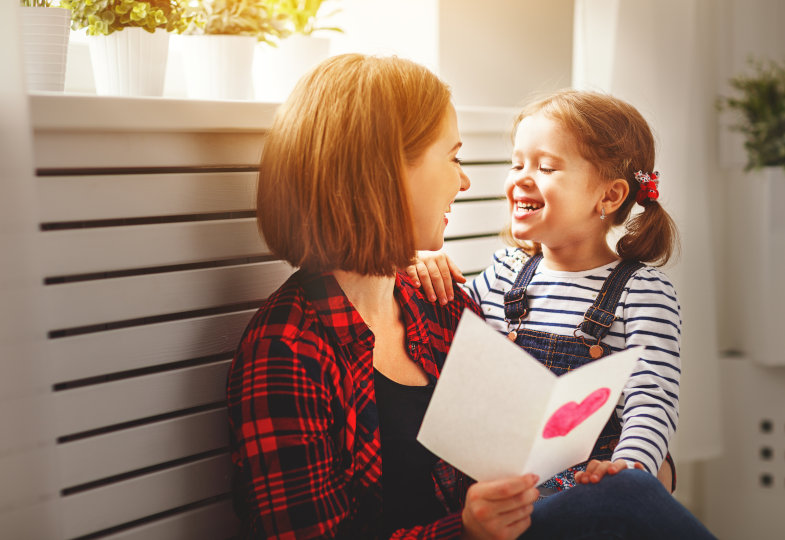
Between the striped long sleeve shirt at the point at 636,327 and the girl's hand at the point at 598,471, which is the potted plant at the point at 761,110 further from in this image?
the girl's hand at the point at 598,471

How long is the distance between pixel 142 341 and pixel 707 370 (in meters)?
1.49

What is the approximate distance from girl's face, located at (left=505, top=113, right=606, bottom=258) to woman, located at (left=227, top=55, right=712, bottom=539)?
0.90 feet

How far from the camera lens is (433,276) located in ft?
4.32

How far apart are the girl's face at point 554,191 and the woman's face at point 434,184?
0.84 feet

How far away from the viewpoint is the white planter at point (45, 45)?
1136 mm

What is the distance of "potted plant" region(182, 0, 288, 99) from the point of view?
1.42 m

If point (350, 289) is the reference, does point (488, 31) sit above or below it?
above

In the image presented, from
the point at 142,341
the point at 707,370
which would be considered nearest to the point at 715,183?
the point at 707,370

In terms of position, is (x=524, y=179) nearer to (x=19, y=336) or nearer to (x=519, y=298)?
(x=519, y=298)

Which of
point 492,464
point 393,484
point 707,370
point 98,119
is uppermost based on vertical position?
point 98,119

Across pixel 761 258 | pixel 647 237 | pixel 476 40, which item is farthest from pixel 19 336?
pixel 761 258

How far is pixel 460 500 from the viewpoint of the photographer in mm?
1213

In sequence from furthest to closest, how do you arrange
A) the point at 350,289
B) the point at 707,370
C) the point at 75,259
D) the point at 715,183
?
the point at 715,183, the point at 707,370, the point at 350,289, the point at 75,259

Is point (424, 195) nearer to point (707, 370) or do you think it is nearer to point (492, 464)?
point (492, 464)
